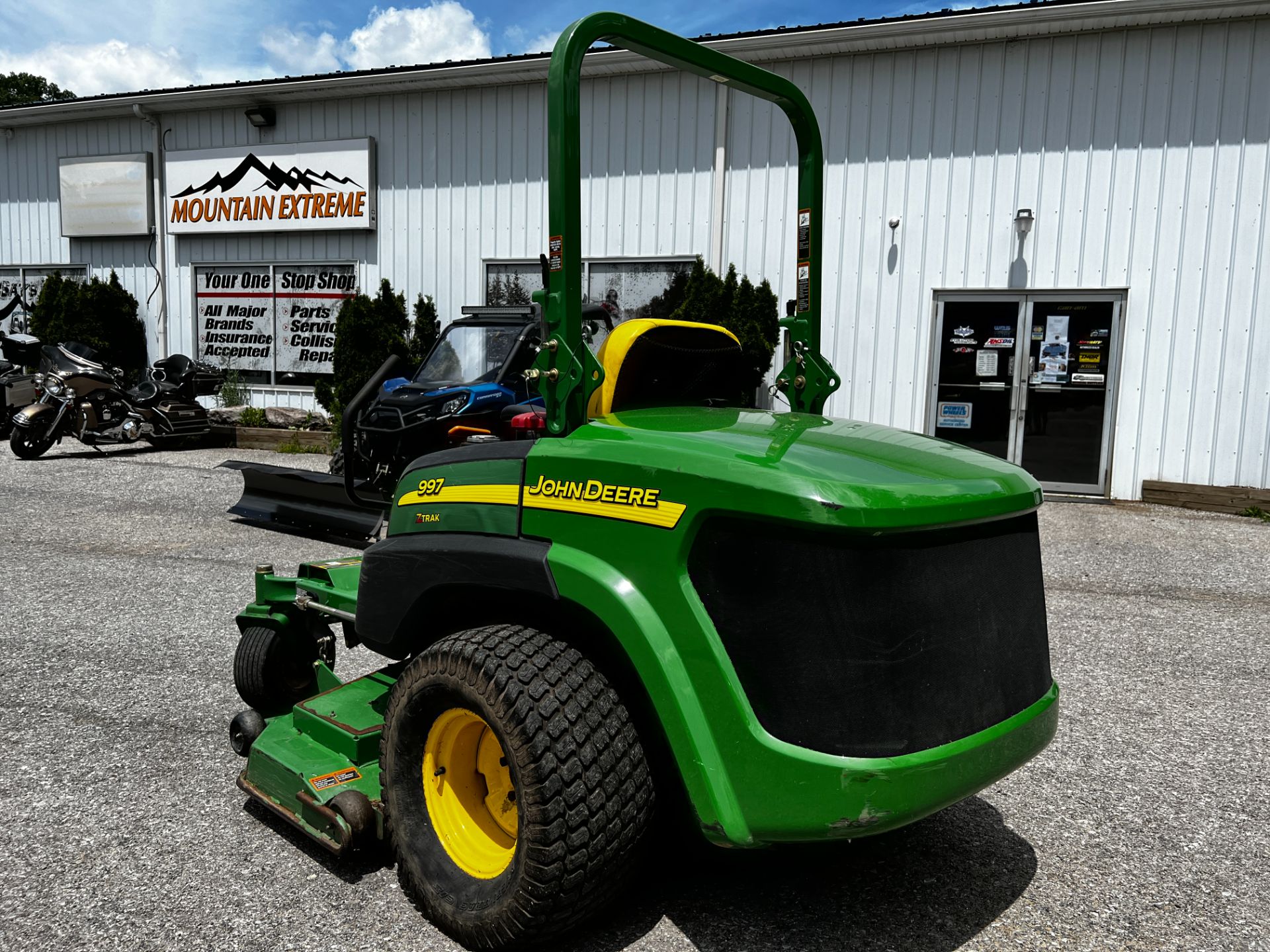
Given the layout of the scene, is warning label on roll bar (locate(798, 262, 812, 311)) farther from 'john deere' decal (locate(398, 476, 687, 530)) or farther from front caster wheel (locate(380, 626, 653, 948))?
front caster wheel (locate(380, 626, 653, 948))

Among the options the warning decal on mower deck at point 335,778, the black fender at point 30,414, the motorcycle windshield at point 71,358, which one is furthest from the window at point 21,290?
the warning decal on mower deck at point 335,778

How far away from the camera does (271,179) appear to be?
46.3 ft

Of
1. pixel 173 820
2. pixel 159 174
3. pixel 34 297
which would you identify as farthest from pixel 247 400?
pixel 173 820

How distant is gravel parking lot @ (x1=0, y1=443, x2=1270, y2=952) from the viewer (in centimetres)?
257

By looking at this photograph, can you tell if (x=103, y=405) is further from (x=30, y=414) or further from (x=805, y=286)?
(x=805, y=286)

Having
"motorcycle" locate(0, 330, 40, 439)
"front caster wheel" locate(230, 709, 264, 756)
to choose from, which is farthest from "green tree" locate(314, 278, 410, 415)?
"front caster wheel" locate(230, 709, 264, 756)

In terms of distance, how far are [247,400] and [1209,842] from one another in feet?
46.2

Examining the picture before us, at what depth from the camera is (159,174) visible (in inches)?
591

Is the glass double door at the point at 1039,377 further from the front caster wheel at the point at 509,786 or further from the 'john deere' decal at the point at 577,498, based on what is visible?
the front caster wheel at the point at 509,786

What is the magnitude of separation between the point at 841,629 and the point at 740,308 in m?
9.41

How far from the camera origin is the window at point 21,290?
16094mm

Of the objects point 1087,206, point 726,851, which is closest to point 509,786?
point 726,851

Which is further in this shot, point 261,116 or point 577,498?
point 261,116

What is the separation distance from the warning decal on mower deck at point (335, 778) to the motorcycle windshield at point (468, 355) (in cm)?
637
